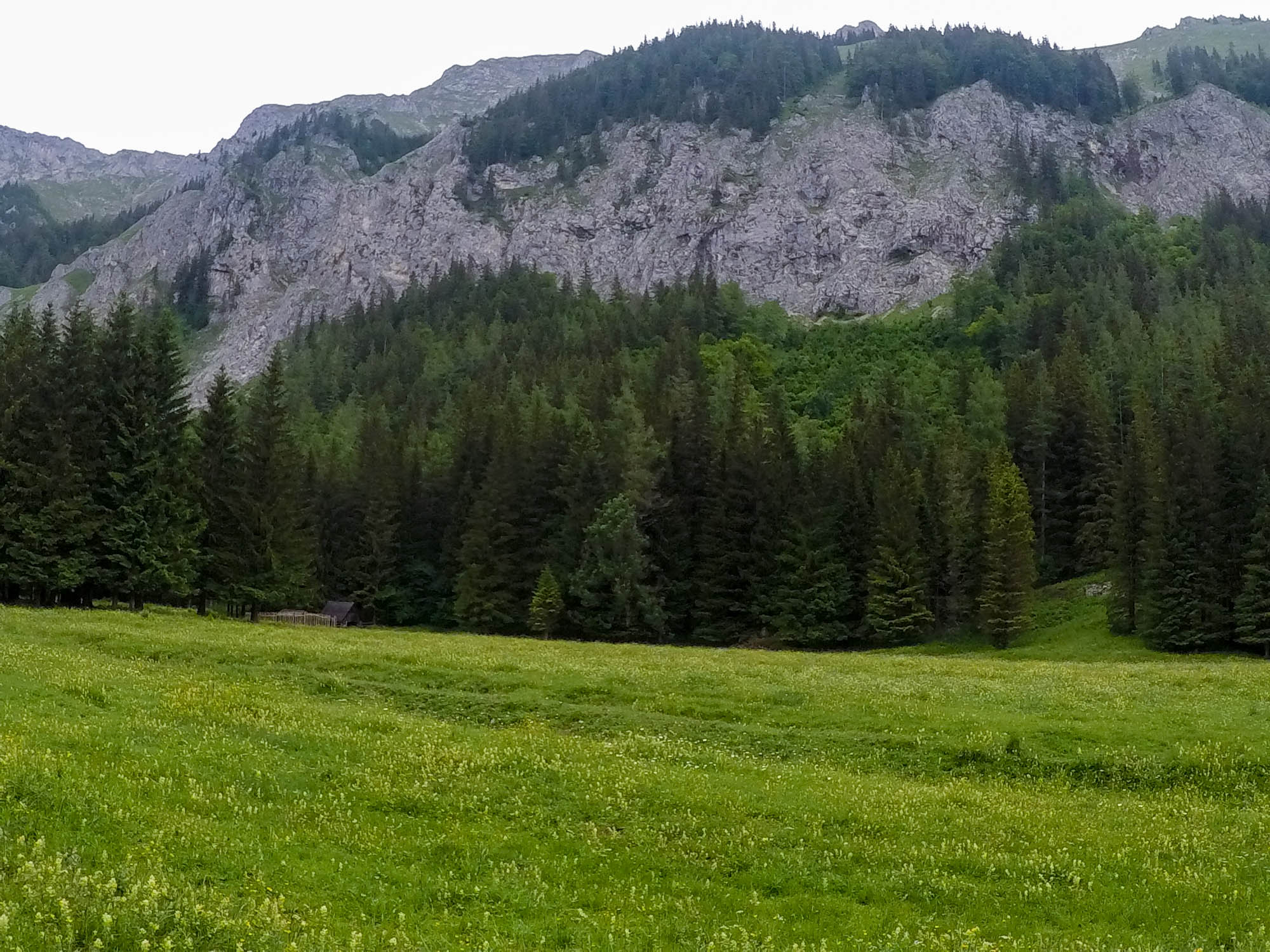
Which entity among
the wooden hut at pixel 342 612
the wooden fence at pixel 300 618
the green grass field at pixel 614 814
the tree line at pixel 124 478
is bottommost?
the wooden hut at pixel 342 612

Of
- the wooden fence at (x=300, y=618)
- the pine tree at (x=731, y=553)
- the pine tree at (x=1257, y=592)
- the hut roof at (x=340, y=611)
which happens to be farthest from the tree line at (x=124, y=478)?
the pine tree at (x=1257, y=592)

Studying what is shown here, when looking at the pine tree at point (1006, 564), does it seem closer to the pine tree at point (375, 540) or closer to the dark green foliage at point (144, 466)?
the pine tree at point (375, 540)

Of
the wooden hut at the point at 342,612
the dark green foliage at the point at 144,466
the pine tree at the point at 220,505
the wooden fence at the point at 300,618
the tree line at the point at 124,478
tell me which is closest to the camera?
the tree line at the point at 124,478

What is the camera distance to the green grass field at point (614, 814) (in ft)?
39.0

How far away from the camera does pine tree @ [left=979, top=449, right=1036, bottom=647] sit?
247ft

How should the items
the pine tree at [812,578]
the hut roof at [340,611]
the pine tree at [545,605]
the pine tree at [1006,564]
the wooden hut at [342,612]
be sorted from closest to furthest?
the pine tree at [1006,564]
the pine tree at [545,605]
the pine tree at [812,578]
the wooden hut at [342,612]
the hut roof at [340,611]

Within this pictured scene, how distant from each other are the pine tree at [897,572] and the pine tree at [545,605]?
28104 mm

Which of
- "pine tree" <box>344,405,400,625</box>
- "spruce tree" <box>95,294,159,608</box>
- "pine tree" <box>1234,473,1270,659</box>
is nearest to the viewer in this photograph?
"spruce tree" <box>95,294,159,608</box>

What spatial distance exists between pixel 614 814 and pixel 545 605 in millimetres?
63748

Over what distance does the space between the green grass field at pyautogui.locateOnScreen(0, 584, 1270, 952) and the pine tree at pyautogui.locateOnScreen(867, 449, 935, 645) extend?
47.7 metres

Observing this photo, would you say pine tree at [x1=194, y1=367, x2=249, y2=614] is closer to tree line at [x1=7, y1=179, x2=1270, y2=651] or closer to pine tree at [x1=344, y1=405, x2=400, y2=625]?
tree line at [x1=7, y1=179, x2=1270, y2=651]

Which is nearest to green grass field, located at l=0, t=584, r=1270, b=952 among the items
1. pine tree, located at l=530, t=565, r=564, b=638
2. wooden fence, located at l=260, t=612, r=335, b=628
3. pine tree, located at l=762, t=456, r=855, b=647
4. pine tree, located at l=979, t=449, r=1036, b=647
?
→ pine tree, located at l=979, t=449, r=1036, b=647

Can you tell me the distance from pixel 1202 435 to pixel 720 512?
138ft

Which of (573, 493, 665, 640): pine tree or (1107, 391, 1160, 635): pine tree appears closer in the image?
(1107, 391, 1160, 635): pine tree
